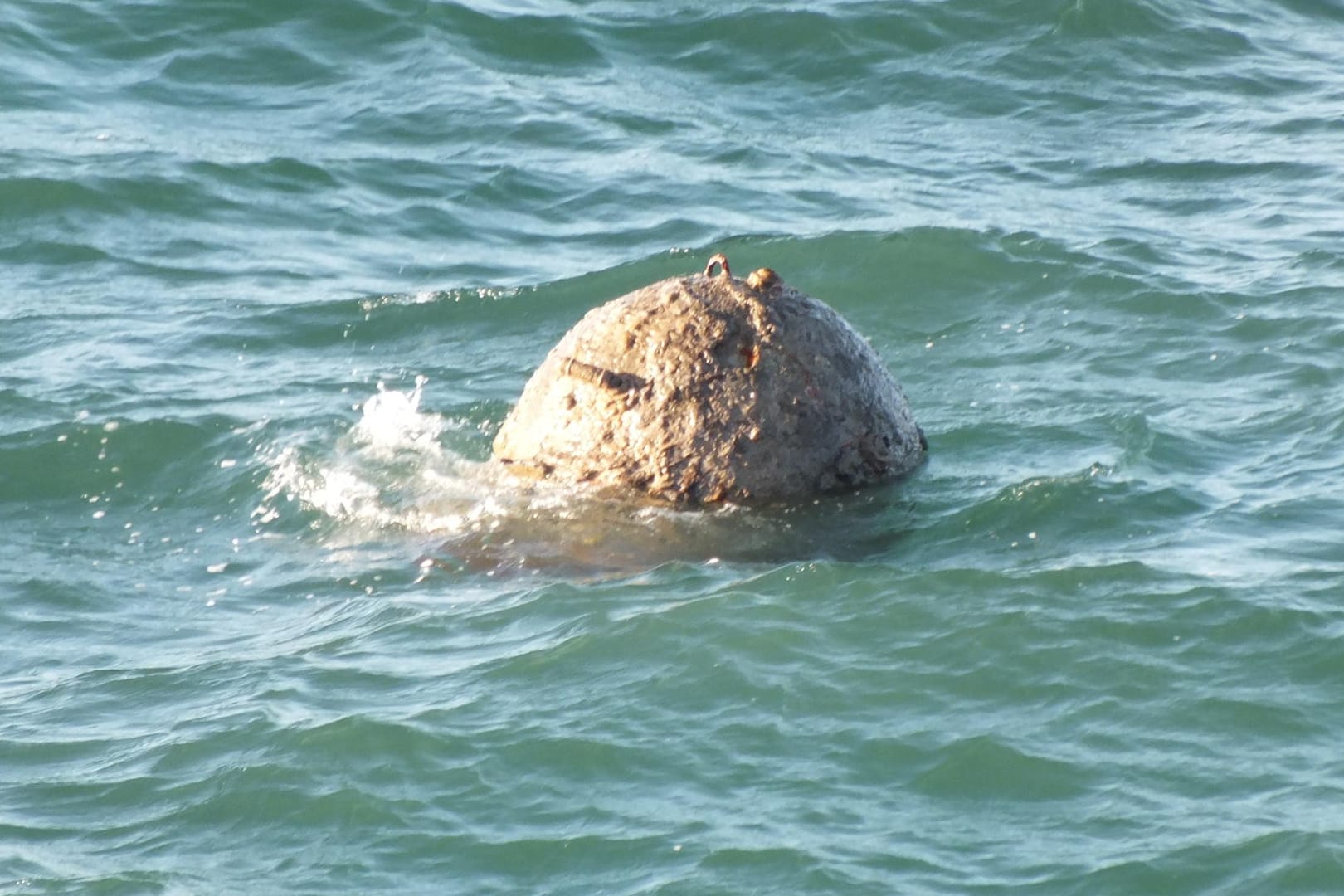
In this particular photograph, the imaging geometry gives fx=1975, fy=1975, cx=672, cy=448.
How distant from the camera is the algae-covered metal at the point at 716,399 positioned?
6801 millimetres

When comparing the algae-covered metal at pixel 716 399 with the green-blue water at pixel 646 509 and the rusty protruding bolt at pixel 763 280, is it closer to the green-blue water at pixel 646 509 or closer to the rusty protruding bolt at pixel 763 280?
the rusty protruding bolt at pixel 763 280

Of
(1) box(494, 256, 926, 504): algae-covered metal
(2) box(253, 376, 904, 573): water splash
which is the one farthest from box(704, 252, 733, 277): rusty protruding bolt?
(2) box(253, 376, 904, 573): water splash

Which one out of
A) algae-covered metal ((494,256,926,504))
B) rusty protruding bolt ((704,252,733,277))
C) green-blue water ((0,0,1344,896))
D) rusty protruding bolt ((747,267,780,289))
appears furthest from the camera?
rusty protruding bolt ((704,252,733,277))

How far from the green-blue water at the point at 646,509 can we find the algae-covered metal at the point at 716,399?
16 centimetres

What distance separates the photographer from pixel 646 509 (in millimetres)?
6895

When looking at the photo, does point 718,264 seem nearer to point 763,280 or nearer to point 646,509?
point 763,280

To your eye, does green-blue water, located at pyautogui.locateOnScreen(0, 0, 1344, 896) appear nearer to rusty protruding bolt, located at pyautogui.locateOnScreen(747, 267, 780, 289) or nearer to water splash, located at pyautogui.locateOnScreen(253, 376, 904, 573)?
water splash, located at pyautogui.locateOnScreen(253, 376, 904, 573)

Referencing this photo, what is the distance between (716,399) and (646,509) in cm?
46

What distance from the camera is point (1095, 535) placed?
702 centimetres

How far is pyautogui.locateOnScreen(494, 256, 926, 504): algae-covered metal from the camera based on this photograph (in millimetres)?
6801

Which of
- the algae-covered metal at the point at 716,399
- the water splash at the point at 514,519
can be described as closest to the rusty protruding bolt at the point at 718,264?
the algae-covered metal at the point at 716,399

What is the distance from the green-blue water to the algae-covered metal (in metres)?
0.16

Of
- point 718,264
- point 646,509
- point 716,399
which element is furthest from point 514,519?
point 718,264

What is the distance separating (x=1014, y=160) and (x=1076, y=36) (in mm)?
2312
